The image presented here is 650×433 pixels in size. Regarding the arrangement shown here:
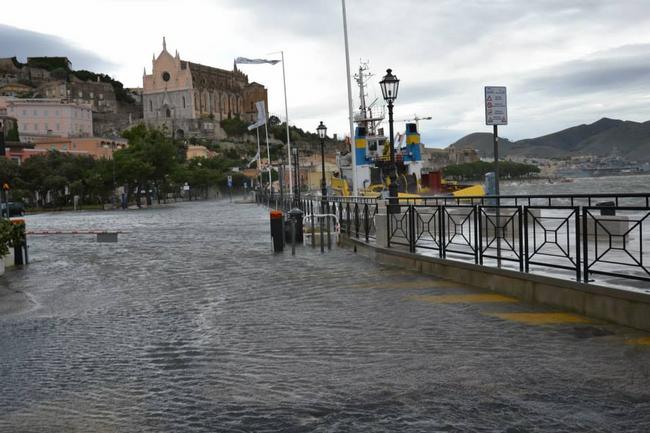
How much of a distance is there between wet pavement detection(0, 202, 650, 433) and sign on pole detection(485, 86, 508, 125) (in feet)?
10.0

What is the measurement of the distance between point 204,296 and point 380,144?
40438mm

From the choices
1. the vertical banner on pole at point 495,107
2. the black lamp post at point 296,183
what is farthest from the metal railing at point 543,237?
the black lamp post at point 296,183

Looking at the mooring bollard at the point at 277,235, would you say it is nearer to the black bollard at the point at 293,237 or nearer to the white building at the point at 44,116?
the black bollard at the point at 293,237

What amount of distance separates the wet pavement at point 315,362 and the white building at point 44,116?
136655 millimetres

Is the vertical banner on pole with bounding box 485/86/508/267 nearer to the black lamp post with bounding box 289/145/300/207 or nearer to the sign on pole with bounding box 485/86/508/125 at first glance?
the sign on pole with bounding box 485/86/508/125

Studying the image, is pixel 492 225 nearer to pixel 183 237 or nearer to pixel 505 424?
pixel 505 424

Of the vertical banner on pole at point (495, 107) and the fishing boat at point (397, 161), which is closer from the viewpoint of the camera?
the vertical banner on pole at point (495, 107)

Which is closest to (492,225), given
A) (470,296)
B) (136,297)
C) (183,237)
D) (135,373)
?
(470,296)

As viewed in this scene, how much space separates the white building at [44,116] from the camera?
143 meters

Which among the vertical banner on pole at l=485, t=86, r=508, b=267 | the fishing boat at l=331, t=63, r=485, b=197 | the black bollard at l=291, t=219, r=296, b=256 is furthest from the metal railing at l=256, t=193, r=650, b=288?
the fishing boat at l=331, t=63, r=485, b=197

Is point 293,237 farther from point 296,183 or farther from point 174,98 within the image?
point 174,98

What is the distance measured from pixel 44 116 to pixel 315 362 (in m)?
149

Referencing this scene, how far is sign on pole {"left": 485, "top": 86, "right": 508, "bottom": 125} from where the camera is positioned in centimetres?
1290

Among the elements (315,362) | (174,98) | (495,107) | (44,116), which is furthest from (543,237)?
(174,98)
